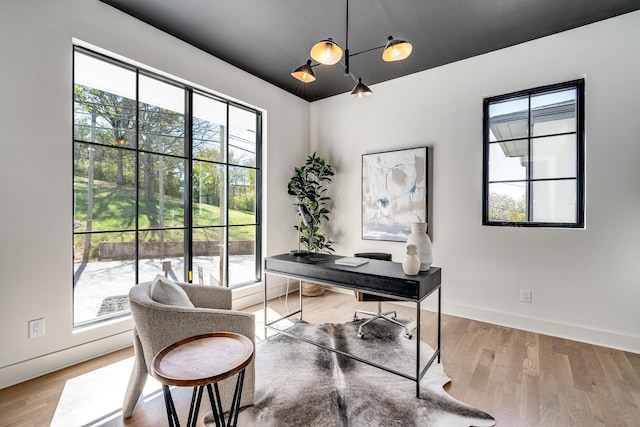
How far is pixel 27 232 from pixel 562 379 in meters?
4.04

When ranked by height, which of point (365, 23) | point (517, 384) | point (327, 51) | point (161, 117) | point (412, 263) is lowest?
point (517, 384)

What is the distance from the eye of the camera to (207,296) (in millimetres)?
2227

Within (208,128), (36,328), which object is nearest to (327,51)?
(208,128)

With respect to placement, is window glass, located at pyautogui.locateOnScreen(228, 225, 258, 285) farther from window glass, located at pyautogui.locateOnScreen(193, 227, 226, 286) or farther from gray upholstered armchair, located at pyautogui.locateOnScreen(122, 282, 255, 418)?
gray upholstered armchair, located at pyautogui.locateOnScreen(122, 282, 255, 418)

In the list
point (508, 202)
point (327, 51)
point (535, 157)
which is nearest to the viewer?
point (327, 51)

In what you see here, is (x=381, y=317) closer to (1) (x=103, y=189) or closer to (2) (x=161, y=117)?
(1) (x=103, y=189)

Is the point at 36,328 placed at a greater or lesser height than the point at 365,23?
lesser

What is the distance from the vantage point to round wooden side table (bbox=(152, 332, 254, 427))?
1.16m

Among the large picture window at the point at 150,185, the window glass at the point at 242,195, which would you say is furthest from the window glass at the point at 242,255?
the window glass at the point at 242,195

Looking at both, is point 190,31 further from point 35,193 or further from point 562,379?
point 562,379

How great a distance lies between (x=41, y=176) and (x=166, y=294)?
4.72ft

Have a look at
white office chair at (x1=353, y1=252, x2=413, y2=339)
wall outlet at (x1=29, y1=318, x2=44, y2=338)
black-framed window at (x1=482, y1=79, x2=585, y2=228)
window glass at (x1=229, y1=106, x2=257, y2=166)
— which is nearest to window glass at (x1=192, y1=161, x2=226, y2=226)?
window glass at (x1=229, y1=106, x2=257, y2=166)

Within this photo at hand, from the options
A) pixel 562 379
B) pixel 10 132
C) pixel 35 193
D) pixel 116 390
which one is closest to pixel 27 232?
pixel 35 193

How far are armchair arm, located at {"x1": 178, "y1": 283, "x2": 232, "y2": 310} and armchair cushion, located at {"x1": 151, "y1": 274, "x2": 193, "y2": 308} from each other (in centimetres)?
31
